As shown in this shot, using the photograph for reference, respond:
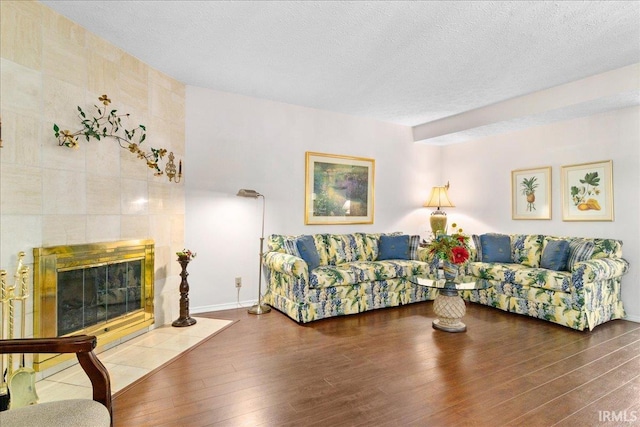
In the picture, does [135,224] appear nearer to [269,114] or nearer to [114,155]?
[114,155]

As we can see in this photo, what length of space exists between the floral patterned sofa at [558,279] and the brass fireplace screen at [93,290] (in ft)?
12.8

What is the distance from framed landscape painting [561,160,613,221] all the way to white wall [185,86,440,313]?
8.55 ft

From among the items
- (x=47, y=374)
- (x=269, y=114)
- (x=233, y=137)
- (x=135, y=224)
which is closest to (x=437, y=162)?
(x=269, y=114)

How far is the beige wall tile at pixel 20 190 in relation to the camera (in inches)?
83.0

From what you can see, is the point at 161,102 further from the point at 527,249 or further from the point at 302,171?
the point at 527,249

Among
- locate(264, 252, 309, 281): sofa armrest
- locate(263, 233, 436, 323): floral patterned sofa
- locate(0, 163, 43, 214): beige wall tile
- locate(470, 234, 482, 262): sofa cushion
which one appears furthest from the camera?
locate(470, 234, 482, 262): sofa cushion

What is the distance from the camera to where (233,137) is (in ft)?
13.3

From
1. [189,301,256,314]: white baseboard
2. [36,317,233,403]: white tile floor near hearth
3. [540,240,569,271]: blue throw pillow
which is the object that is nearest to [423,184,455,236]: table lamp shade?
[540,240,569,271]: blue throw pillow

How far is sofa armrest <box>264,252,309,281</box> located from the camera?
3.46 m

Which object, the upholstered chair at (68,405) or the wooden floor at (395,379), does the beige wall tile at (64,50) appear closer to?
the upholstered chair at (68,405)

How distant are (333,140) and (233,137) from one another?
146 cm

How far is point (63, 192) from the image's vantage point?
2465 millimetres

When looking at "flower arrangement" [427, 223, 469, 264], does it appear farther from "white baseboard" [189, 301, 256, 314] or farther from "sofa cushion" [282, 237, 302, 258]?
"white baseboard" [189, 301, 256, 314]

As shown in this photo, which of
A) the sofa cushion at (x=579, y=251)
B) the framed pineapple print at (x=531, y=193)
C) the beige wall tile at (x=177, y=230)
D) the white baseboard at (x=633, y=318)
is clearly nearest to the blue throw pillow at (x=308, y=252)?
the beige wall tile at (x=177, y=230)
